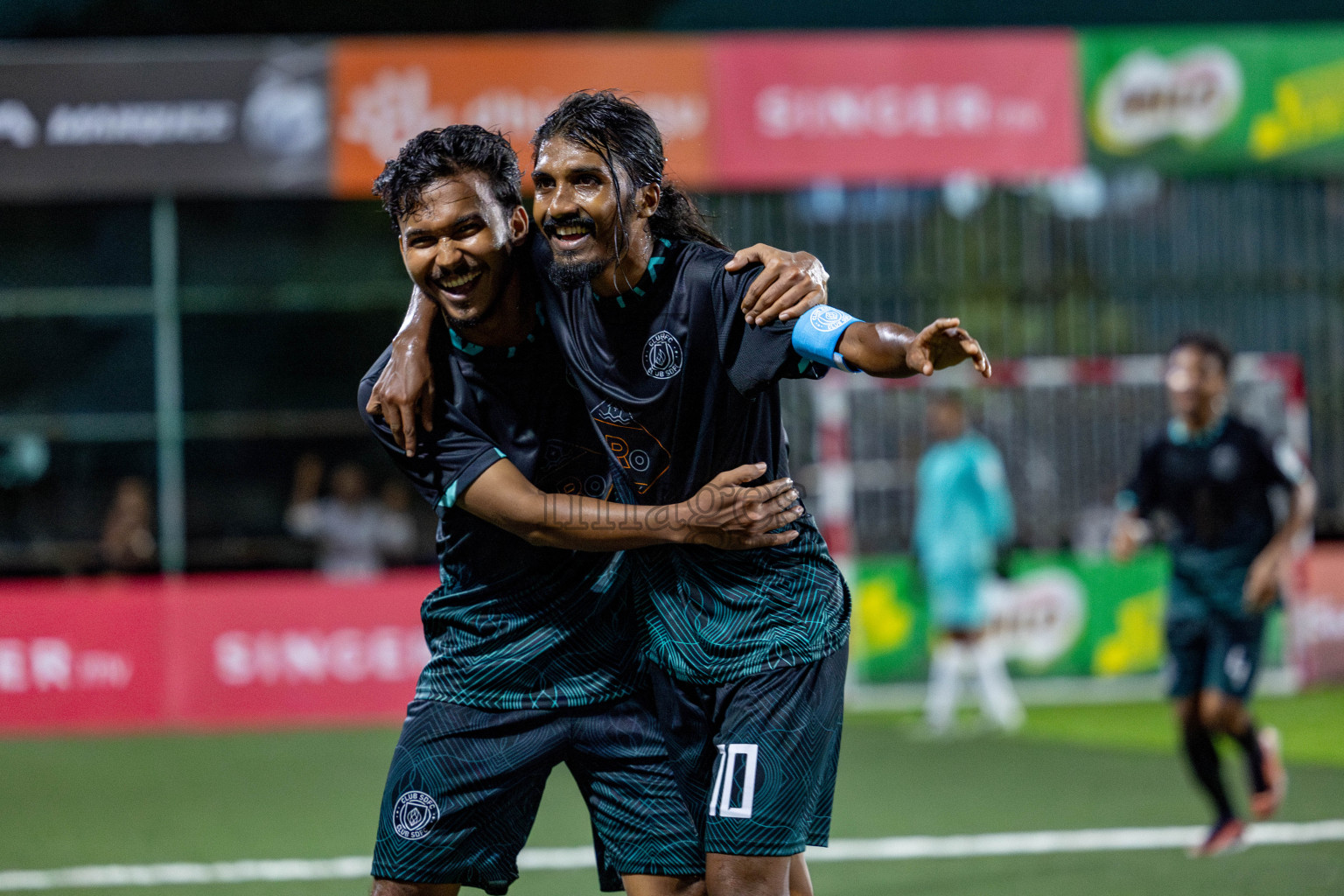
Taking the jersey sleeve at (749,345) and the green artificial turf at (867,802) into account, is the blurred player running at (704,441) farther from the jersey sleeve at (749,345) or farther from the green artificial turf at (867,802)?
the green artificial turf at (867,802)

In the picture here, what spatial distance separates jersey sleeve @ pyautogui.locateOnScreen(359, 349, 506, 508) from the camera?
3.82m

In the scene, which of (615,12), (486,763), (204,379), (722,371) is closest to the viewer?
(722,371)

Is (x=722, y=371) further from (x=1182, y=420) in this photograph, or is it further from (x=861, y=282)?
(x=861, y=282)

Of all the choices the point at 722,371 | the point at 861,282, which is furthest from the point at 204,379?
the point at 722,371

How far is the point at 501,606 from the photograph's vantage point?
406 centimetres

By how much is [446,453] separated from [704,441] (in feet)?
2.22

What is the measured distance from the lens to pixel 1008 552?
1143cm

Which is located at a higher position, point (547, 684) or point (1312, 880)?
point (547, 684)

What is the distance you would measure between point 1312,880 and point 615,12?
14.6 m

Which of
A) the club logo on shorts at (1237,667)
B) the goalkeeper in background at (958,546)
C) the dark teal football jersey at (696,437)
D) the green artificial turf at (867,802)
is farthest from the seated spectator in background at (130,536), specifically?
the dark teal football jersey at (696,437)

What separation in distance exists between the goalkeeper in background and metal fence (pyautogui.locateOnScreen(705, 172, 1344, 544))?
110 inches

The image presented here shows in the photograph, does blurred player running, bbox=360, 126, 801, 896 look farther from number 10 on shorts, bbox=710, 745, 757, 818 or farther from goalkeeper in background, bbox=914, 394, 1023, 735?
goalkeeper in background, bbox=914, 394, 1023, 735

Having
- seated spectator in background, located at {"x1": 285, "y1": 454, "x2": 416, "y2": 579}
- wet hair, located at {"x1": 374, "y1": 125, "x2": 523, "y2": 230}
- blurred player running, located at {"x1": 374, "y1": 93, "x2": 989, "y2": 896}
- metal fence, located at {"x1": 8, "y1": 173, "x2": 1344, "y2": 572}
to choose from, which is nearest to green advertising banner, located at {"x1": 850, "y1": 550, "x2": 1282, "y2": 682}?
metal fence, located at {"x1": 8, "y1": 173, "x2": 1344, "y2": 572}

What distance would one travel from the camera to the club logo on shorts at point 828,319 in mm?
3344
